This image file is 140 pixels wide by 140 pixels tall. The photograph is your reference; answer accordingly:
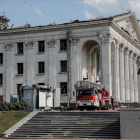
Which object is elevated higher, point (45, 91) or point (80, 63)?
point (80, 63)

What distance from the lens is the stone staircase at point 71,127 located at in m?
24.7

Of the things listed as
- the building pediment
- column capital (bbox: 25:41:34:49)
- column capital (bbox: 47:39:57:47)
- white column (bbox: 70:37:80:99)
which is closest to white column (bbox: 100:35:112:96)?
white column (bbox: 70:37:80:99)

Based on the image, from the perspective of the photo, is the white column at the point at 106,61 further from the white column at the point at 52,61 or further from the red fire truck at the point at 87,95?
the red fire truck at the point at 87,95

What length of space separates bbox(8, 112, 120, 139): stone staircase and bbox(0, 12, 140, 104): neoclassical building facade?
68.8 feet

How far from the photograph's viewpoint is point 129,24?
62.9 m

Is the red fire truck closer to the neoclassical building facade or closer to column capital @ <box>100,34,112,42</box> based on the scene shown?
the neoclassical building facade

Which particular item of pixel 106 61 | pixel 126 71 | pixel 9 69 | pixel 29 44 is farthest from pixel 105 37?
pixel 9 69

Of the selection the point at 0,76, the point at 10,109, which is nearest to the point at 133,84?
the point at 0,76

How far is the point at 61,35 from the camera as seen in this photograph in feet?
174

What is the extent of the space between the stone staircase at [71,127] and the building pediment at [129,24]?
27581 millimetres

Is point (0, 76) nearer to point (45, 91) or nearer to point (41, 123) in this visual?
point (45, 91)

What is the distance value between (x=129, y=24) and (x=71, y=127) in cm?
4074

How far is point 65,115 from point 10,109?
8.28m

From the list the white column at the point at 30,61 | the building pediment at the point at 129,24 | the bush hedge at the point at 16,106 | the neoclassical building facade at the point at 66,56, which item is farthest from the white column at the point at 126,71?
the bush hedge at the point at 16,106
